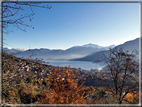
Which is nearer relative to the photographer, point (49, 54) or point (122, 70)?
point (122, 70)

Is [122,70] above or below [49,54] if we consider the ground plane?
below

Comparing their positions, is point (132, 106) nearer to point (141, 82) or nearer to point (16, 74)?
point (141, 82)

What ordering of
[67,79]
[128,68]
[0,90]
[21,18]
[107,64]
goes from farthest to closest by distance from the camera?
[67,79] < [107,64] < [128,68] < [0,90] < [21,18]

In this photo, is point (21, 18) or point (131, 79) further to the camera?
point (131, 79)

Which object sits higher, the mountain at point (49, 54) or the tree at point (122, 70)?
the mountain at point (49, 54)

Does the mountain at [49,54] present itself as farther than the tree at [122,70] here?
No

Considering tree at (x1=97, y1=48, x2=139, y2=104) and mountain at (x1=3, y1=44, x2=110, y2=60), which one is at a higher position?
mountain at (x1=3, y1=44, x2=110, y2=60)

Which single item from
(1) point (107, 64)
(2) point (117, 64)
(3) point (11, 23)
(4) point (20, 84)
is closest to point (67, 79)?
(1) point (107, 64)

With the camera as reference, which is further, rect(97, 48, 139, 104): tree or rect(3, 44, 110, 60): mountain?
rect(97, 48, 139, 104): tree
